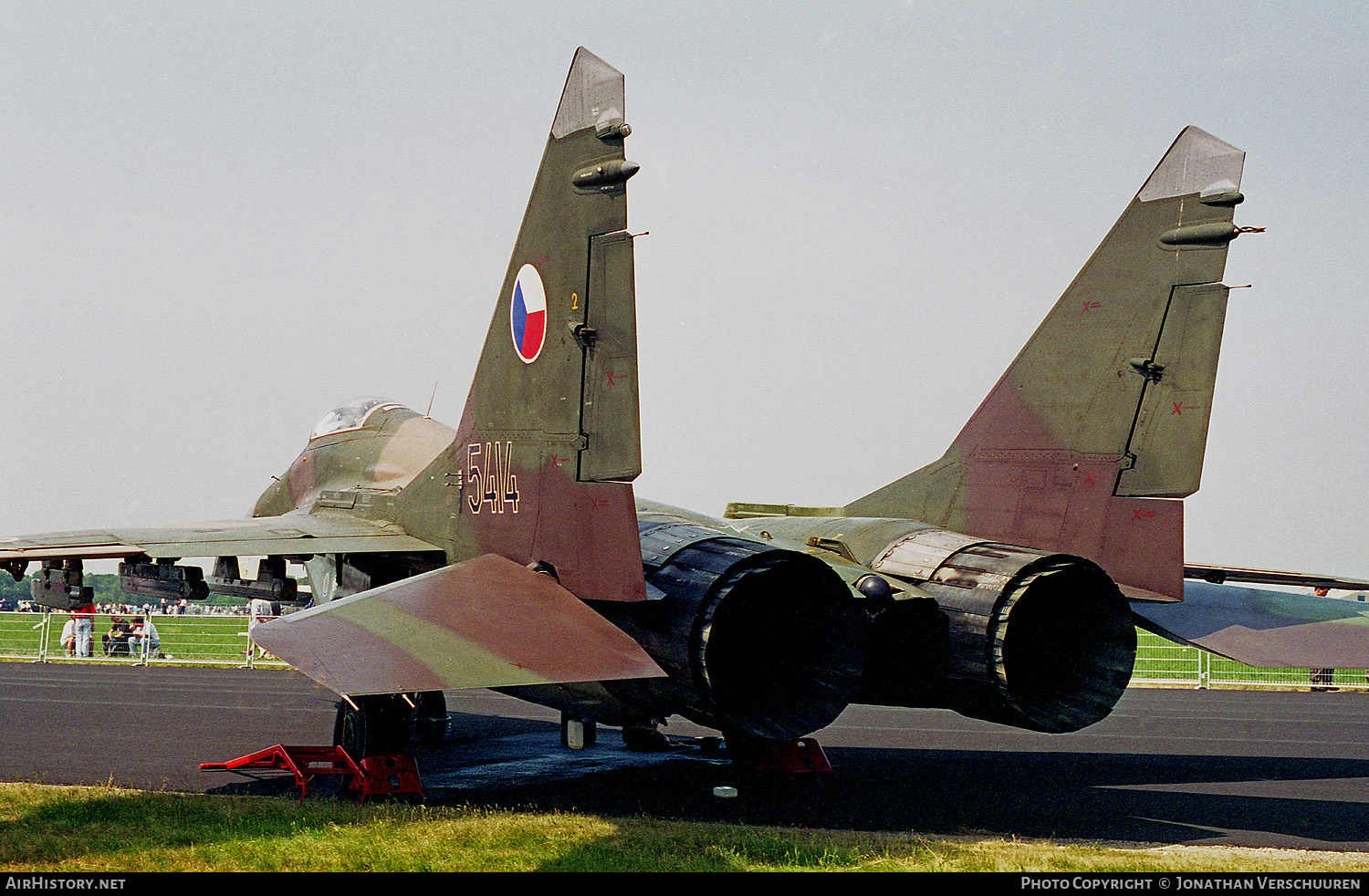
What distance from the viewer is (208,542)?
27.3 feet

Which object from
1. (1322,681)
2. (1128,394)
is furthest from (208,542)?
(1322,681)

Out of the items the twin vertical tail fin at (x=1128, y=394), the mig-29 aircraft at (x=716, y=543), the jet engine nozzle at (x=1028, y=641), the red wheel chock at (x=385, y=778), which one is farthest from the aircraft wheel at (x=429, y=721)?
the twin vertical tail fin at (x=1128, y=394)

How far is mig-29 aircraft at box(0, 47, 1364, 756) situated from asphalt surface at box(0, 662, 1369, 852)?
0.79m

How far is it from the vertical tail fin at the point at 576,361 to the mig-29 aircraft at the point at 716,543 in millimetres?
16

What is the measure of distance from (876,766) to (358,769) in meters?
4.79

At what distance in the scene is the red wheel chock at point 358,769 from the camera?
7.72 metres

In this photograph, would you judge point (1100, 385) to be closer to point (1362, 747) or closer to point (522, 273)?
point (522, 273)

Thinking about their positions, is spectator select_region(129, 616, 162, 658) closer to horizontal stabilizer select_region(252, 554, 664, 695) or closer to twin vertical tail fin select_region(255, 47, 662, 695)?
twin vertical tail fin select_region(255, 47, 662, 695)

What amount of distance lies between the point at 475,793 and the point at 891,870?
3.85 m

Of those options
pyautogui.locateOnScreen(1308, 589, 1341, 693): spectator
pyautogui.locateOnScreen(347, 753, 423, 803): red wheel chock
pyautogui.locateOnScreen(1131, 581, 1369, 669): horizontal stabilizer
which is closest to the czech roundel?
pyautogui.locateOnScreen(347, 753, 423, 803): red wheel chock

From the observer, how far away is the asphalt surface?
24.2 ft

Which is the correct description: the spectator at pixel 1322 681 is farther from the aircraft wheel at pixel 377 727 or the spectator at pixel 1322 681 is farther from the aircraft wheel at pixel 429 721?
the aircraft wheel at pixel 377 727

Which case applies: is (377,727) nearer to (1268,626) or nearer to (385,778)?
(385,778)
